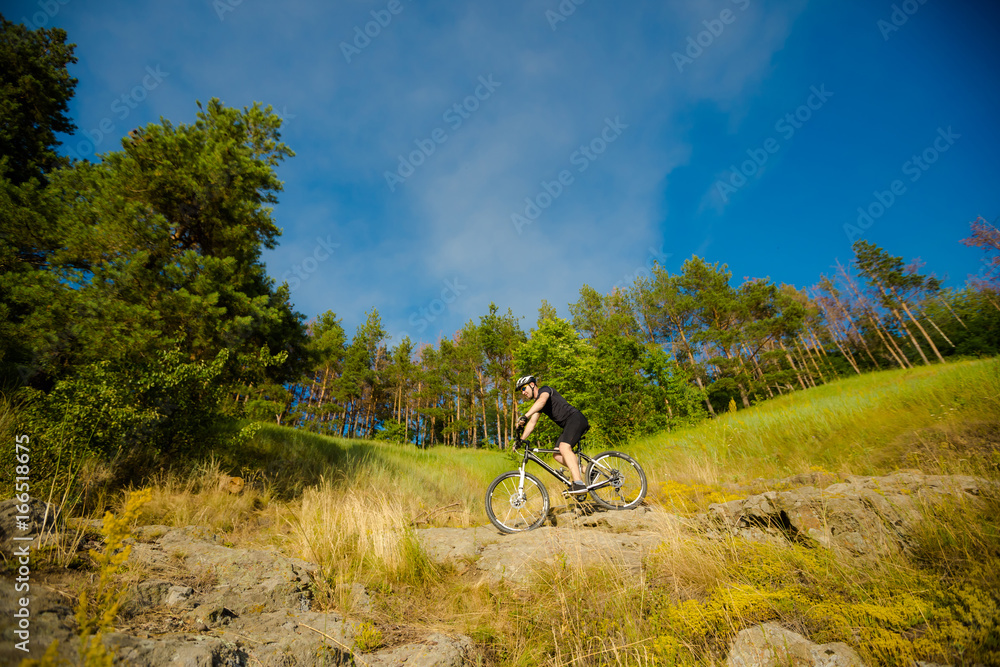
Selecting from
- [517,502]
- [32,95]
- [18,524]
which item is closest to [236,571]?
[18,524]

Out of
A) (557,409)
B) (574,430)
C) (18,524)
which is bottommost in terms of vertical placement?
(18,524)

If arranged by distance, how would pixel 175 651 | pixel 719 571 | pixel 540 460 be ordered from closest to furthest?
pixel 175 651 → pixel 719 571 → pixel 540 460

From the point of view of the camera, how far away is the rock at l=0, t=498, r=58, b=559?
2.57 m

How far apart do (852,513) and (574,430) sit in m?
3.37

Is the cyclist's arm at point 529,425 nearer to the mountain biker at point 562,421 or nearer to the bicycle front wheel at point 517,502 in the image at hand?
the mountain biker at point 562,421

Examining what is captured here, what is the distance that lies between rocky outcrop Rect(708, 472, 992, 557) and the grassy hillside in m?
0.19

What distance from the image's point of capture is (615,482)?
5902 mm

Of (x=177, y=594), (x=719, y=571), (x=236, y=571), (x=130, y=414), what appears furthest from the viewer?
(x=130, y=414)

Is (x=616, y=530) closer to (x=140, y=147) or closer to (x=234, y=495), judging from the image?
(x=234, y=495)

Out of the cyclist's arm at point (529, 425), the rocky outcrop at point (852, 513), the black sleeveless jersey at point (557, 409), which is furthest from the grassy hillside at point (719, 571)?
the cyclist's arm at point (529, 425)

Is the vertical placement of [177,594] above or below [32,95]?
below

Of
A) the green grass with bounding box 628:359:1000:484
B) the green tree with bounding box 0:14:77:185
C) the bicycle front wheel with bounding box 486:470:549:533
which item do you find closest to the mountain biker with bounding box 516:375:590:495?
the bicycle front wheel with bounding box 486:470:549:533

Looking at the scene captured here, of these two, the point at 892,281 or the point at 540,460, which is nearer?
the point at 540,460

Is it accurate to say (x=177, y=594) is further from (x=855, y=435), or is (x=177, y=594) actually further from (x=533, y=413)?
(x=855, y=435)
